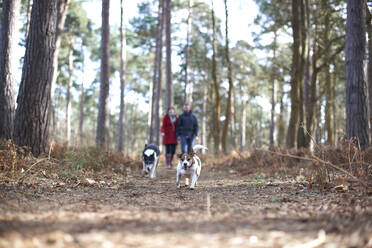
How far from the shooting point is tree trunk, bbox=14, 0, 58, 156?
7.52 metres

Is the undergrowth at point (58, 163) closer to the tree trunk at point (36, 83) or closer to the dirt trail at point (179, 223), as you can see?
the tree trunk at point (36, 83)

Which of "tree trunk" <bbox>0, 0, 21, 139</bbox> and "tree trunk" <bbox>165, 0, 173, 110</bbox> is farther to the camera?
"tree trunk" <bbox>165, 0, 173, 110</bbox>

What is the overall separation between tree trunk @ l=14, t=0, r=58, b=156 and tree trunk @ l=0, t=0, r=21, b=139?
1.39 metres

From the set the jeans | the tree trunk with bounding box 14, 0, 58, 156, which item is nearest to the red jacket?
the jeans

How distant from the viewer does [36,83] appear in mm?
7656

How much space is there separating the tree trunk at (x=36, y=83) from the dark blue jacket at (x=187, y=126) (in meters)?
5.10

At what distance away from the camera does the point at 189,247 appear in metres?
2.40

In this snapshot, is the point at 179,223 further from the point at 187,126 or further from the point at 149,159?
the point at 187,126

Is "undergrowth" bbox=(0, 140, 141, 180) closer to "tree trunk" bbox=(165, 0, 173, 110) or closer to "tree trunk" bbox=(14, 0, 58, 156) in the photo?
"tree trunk" bbox=(14, 0, 58, 156)

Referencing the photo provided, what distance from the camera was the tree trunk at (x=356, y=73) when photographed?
873 cm

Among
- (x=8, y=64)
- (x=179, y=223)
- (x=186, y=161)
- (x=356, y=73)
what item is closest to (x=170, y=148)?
(x=186, y=161)

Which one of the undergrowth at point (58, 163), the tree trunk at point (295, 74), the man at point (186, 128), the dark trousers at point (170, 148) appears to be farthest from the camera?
the tree trunk at point (295, 74)

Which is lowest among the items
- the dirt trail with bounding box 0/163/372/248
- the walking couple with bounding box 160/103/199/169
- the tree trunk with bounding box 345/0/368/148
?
the dirt trail with bounding box 0/163/372/248

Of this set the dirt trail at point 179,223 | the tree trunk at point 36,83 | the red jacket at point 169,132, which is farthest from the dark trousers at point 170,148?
the dirt trail at point 179,223
